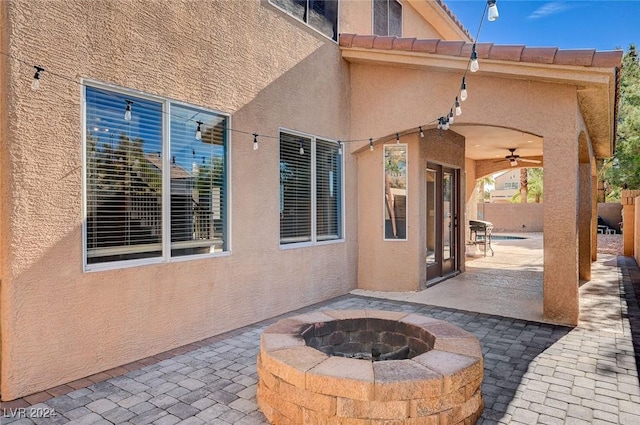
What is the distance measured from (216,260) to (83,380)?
198 centimetres

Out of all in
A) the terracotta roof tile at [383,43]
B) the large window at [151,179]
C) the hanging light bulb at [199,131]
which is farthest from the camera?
the terracotta roof tile at [383,43]

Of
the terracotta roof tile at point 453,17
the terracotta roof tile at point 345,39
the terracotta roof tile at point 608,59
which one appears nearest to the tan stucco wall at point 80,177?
the terracotta roof tile at point 345,39

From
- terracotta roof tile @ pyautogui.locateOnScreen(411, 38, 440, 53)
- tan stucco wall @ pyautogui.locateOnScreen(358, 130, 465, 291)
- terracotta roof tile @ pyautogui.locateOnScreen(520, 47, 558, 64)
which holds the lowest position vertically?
tan stucco wall @ pyautogui.locateOnScreen(358, 130, 465, 291)

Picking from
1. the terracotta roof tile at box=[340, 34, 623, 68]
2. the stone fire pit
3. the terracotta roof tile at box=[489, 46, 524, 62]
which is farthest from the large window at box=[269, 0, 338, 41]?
the stone fire pit

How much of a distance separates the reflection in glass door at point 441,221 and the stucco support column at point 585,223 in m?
2.76

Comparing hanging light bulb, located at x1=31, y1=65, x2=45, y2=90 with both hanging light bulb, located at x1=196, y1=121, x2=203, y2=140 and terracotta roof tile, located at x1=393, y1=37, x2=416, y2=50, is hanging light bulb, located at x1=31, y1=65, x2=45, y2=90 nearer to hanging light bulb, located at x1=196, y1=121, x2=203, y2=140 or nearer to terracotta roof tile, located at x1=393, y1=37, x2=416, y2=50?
hanging light bulb, located at x1=196, y1=121, x2=203, y2=140

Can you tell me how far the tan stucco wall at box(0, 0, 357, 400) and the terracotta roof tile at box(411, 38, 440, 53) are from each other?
1.73 metres

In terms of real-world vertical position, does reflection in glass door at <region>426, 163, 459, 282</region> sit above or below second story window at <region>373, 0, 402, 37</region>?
below

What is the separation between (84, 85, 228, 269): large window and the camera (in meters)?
4.15

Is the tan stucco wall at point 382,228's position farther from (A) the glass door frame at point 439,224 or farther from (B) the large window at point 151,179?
(B) the large window at point 151,179

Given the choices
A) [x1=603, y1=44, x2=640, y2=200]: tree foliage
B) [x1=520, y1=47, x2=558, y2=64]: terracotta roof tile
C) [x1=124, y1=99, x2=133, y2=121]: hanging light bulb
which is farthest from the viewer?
[x1=603, y1=44, x2=640, y2=200]: tree foliage

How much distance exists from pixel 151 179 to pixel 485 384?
165 inches

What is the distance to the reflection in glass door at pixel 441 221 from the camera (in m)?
8.80

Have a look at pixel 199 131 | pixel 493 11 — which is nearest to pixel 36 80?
pixel 199 131
